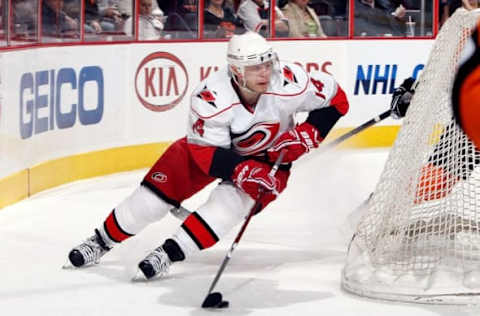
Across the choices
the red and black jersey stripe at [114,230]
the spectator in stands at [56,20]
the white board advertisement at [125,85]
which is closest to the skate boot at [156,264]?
the red and black jersey stripe at [114,230]

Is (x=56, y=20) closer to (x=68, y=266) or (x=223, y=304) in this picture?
A: (x=68, y=266)

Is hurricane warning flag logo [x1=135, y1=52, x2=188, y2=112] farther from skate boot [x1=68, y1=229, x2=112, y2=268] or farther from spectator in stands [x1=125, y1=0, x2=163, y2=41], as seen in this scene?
skate boot [x1=68, y1=229, x2=112, y2=268]

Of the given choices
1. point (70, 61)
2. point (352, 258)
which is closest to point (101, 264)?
point (352, 258)

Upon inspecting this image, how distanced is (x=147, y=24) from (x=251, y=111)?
3170 mm

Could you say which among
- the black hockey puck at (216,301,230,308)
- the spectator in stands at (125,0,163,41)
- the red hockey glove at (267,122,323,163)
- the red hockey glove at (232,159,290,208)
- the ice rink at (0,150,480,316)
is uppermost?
the spectator in stands at (125,0,163,41)

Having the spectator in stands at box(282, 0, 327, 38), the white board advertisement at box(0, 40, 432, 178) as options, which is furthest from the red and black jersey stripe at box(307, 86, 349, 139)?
the spectator in stands at box(282, 0, 327, 38)

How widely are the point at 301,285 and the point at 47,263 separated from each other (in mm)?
999

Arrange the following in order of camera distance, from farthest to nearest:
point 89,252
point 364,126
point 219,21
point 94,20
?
point 219,21, point 94,20, point 364,126, point 89,252

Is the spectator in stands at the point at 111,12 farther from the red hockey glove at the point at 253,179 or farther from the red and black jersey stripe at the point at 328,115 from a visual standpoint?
the red hockey glove at the point at 253,179

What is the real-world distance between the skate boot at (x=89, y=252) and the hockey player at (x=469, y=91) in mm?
2217

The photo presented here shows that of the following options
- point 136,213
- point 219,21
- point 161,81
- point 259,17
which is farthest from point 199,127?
point 259,17

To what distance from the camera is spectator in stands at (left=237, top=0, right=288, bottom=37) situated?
26.2 feet

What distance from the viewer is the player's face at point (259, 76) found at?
4066 mm

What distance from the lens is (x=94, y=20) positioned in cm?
682
